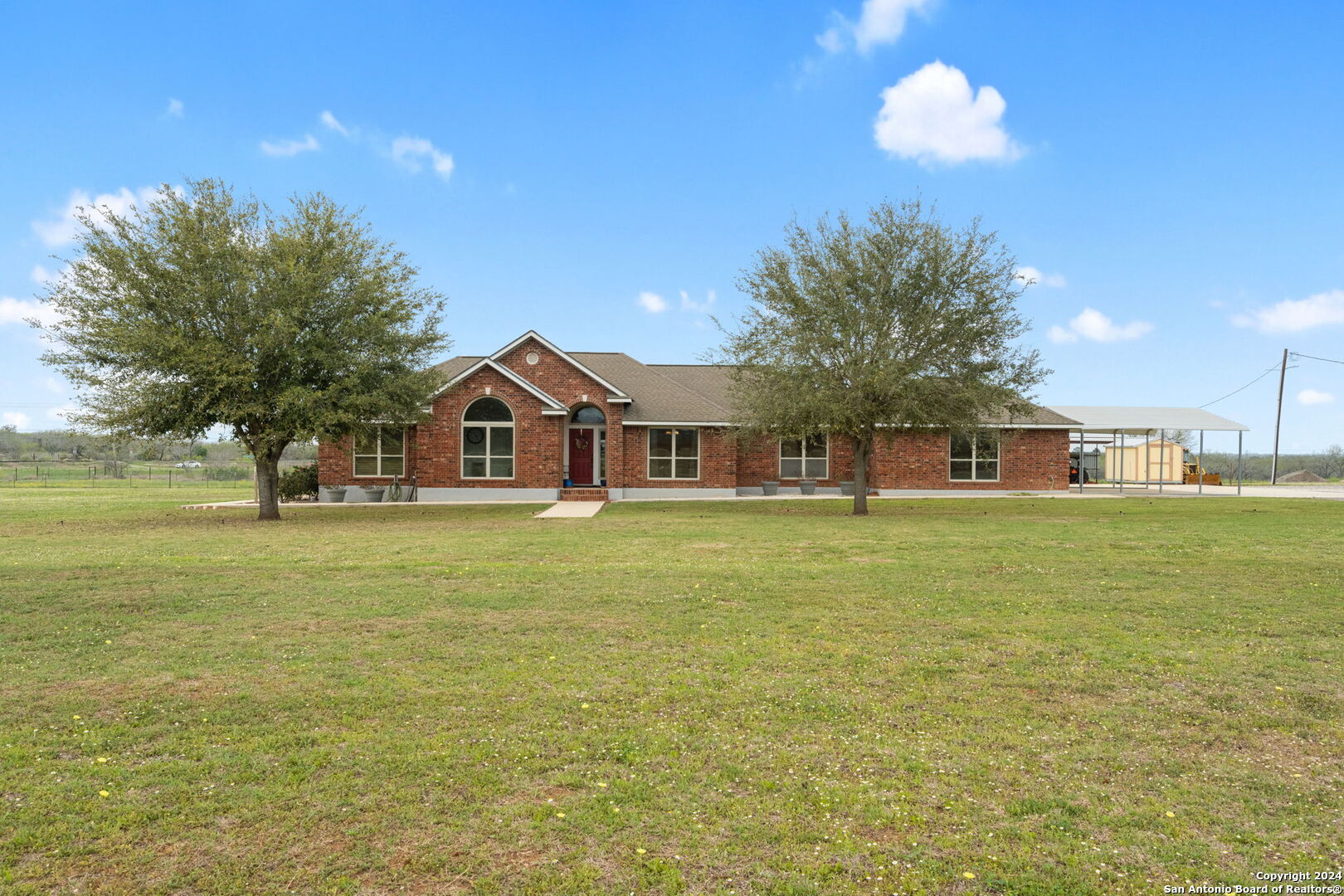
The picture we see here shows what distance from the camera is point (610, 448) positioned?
1139 inches

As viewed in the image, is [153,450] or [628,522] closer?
[628,522]

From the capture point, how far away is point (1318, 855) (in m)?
3.63

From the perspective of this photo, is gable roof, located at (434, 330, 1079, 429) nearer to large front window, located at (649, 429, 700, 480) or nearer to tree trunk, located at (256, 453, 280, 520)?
large front window, located at (649, 429, 700, 480)

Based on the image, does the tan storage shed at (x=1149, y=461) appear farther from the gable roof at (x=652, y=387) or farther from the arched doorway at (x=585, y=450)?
the arched doorway at (x=585, y=450)

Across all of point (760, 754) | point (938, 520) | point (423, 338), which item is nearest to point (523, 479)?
point (423, 338)

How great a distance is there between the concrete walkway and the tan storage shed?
98.8ft

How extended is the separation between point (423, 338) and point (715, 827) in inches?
830

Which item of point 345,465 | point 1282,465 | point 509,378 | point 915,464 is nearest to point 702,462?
point 509,378

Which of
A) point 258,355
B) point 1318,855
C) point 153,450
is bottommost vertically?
point 1318,855

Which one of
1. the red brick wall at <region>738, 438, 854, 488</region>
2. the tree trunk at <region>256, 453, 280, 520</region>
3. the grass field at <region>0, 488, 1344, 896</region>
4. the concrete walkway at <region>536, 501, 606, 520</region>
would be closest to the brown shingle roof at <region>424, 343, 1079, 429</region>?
the red brick wall at <region>738, 438, 854, 488</region>

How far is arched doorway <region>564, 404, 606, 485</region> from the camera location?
30188 mm

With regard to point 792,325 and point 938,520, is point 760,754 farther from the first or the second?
point 792,325

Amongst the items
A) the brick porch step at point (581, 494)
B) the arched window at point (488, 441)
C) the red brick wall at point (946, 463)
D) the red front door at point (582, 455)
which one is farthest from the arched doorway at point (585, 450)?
the red brick wall at point (946, 463)

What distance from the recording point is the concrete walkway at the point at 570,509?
71.0 feet
